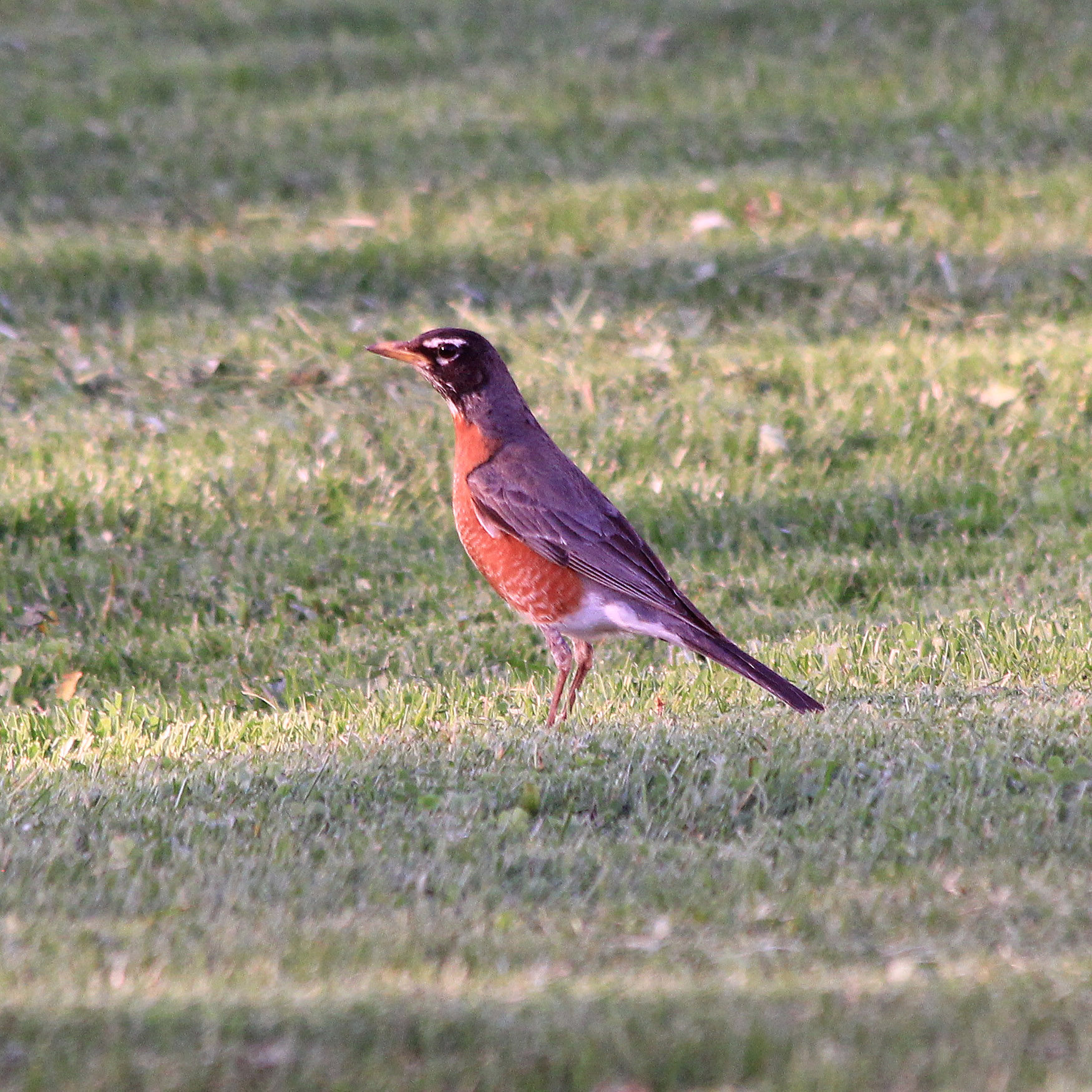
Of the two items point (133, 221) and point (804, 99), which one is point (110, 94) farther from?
point (804, 99)

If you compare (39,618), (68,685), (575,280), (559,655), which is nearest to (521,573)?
(559,655)

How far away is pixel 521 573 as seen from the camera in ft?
20.9

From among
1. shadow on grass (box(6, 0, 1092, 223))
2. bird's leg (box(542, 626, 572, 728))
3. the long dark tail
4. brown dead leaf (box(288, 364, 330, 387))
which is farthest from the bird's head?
shadow on grass (box(6, 0, 1092, 223))

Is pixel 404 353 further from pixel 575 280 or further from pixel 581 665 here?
pixel 575 280

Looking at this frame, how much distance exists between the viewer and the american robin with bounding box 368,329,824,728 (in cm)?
625

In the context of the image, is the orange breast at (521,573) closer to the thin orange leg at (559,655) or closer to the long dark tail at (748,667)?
the thin orange leg at (559,655)

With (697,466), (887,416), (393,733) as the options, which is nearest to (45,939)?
(393,733)

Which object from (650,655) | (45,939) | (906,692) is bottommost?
(650,655)

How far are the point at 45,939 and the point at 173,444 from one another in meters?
5.89

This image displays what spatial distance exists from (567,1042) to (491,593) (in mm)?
4827

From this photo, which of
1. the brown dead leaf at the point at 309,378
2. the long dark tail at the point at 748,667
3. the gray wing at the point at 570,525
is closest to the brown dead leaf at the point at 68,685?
the gray wing at the point at 570,525

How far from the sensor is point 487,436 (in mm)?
6742

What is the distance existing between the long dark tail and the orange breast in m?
0.52

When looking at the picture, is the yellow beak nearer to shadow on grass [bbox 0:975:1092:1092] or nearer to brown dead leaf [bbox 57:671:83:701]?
brown dead leaf [bbox 57:671:83:701]
